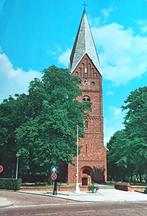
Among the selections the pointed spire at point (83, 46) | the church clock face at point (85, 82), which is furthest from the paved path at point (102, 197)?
the pointed spire at point (83, 46)

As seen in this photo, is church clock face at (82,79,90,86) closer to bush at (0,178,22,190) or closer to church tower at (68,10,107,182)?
church tower at (68,10,107,182)

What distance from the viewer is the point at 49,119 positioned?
38.8 m

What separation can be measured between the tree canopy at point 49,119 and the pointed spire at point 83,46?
15.2m

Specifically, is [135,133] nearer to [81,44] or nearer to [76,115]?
[76,115]

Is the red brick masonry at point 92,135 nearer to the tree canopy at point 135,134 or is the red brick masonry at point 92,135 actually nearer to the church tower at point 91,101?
the church tower at point 91,101

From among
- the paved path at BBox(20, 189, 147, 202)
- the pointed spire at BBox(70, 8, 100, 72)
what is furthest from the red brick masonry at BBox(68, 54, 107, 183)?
the paved path at BBox(20, 189, 147, 202)

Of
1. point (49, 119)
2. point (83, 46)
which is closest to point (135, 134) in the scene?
point (49, 119)

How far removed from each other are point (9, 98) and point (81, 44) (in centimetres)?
1643

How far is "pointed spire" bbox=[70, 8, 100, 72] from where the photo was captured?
58375 millimetres

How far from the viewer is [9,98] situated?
50812mm

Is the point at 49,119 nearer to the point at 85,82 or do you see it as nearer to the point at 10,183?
the point at 10,183

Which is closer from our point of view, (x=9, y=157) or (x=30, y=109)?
(x=30, y=109)

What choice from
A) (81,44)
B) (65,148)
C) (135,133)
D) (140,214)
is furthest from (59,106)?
(140,214)

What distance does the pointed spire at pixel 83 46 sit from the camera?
5838cm
